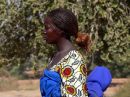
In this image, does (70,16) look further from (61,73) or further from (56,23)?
(61,73)

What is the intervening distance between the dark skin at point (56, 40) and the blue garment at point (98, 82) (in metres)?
0.26

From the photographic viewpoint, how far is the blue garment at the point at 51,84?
3172 mm

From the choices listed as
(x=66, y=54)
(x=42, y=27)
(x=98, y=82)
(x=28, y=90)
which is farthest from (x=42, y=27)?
(x=66, y=54)

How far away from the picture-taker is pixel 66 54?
3234 mm

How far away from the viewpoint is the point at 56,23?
3.33 meters

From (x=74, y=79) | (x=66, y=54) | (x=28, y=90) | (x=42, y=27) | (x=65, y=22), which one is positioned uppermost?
(x=65, y=22)

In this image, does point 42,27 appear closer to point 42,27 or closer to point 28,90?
point 42,27

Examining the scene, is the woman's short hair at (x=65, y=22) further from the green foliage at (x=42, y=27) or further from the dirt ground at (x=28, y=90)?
the dirt ground at (x=28, y=90)

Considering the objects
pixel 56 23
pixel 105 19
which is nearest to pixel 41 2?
pixel 105 19

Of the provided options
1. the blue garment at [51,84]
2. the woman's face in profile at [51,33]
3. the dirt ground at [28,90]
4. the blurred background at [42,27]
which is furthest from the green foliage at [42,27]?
the blue garment at [51,84]

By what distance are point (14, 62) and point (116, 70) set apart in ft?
46.0

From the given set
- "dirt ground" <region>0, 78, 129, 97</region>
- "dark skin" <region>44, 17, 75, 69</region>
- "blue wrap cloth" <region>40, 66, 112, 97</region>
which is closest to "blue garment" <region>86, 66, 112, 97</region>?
"blue wrap cloth" <region>40, 66, 112, 97</region>

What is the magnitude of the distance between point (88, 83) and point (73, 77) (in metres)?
0.24

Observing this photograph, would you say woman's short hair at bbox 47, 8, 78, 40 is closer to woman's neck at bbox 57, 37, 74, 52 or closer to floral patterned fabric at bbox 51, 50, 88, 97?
woman's neck at bbox 57, 37, 74, 52
